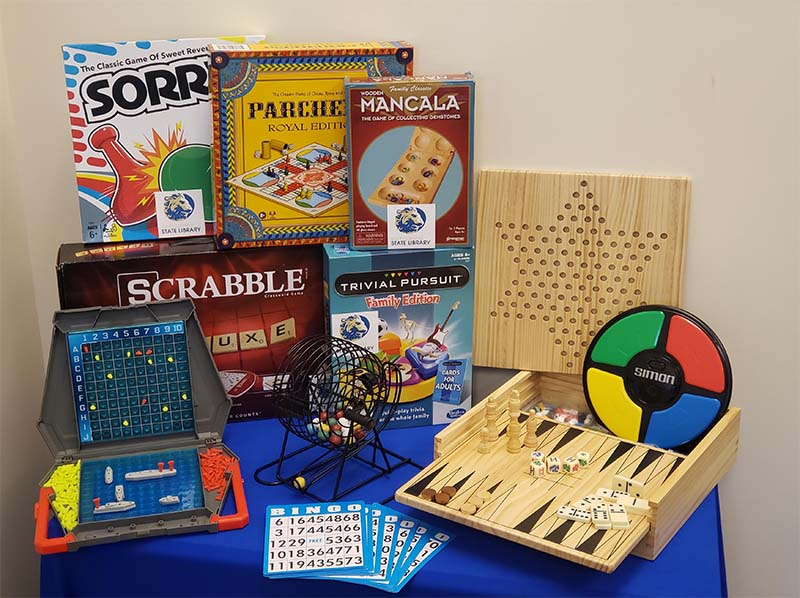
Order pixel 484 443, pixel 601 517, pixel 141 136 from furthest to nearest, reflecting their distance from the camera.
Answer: pixel 141 136 < pixel 484 443 < pixel 601 517

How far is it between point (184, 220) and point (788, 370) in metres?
1.21

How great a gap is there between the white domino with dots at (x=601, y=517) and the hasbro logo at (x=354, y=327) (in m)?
0.57

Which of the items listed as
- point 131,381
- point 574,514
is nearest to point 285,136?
point 131,381

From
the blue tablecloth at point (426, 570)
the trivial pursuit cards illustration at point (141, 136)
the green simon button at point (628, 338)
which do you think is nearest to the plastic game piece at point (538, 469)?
the blue tablecloth at point (426, 570)

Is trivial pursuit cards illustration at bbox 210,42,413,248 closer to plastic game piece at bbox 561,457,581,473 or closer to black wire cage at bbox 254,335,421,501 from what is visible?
black wire cage at bbox 254,335,421,501

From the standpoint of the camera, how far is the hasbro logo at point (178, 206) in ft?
5.54

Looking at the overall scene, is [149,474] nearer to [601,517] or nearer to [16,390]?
[16,390]

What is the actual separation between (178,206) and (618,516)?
993 mm

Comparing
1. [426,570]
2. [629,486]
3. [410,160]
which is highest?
[410,160]

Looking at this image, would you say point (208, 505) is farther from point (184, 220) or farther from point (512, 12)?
point (512, 12)

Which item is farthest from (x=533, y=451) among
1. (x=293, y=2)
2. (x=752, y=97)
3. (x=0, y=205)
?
(x=0, y=205)

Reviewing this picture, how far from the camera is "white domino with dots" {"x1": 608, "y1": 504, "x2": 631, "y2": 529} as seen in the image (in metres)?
1.30

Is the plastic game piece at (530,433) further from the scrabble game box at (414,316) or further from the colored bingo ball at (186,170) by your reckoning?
the colored bingo ball at (186,170)

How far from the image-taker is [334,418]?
1.57m
